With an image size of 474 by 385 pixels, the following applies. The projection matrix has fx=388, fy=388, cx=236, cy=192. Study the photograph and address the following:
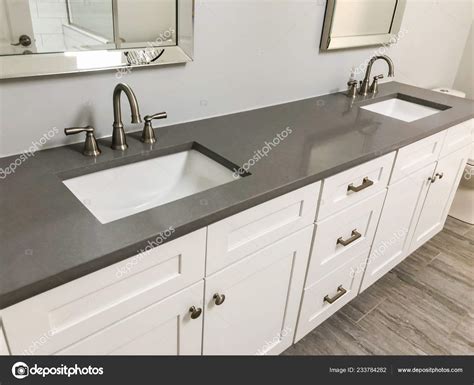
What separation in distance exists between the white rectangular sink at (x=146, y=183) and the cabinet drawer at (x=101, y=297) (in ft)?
0.97

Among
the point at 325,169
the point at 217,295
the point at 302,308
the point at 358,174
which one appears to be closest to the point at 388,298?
the point at 302,308

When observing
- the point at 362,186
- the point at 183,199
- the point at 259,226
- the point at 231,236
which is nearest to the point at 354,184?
the point at 362,186

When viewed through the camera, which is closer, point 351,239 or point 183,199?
point 183,199

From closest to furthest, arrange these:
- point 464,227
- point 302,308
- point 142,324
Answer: point 142,324, point 302,308, point 464,227

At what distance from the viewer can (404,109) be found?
2.13 m

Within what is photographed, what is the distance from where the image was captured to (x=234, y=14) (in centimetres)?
143

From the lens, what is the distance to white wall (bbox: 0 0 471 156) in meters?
1.12

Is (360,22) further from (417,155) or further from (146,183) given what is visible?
(146,183)

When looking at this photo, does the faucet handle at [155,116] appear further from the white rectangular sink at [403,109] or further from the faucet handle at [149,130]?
the white rectangular sink at [403,109]

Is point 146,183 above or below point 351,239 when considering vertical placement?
above

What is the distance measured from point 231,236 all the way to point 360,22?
147 cm

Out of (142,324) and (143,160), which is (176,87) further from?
(142,324)

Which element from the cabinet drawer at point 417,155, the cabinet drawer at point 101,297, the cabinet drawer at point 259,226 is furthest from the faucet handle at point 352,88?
the cabinet drawer at point 101,297
